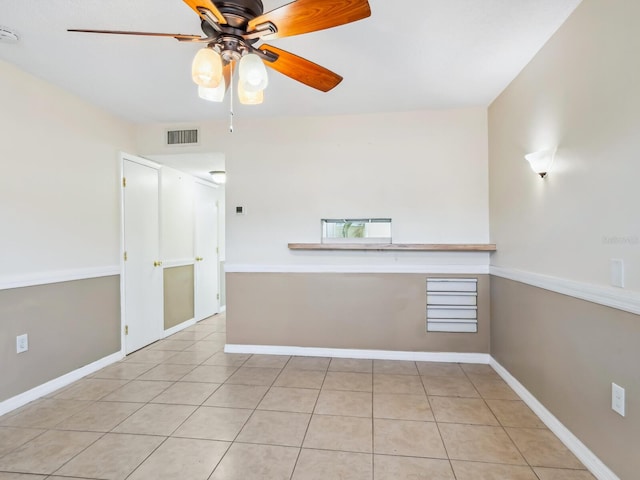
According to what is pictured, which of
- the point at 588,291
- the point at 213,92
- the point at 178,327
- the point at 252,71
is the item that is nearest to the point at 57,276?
the point at 178,327

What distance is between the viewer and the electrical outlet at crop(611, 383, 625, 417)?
60.4 inches

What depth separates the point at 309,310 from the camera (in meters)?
3.45

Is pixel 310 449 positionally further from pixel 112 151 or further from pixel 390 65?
pixel 112 151

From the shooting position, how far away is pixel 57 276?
2711 millimetres

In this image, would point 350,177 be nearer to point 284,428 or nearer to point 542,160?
point 542,160

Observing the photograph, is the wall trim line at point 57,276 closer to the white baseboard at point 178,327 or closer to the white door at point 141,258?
the white door at point 141,258

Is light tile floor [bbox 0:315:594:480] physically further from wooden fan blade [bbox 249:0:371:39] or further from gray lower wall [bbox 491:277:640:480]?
wooden fan blade [bbox 249:0:371:39]

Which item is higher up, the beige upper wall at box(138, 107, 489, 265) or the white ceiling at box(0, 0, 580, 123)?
the white ceiling at box(0, 0, 580, 123)

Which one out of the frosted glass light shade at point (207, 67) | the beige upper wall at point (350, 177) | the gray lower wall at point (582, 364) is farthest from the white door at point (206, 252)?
the gray lower wall at point (582, 364)

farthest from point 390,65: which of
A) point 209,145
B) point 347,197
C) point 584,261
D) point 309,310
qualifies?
point 309,310

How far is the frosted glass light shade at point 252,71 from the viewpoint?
1.49 meters

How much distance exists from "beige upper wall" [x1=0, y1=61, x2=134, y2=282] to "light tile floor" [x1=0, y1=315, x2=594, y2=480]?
1111 mm

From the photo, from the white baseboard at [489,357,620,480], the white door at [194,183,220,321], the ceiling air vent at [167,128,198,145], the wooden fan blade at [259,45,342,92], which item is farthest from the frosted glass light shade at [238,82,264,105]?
the white door at [194,183,220,321]

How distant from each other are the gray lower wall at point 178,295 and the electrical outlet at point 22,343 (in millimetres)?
1648
